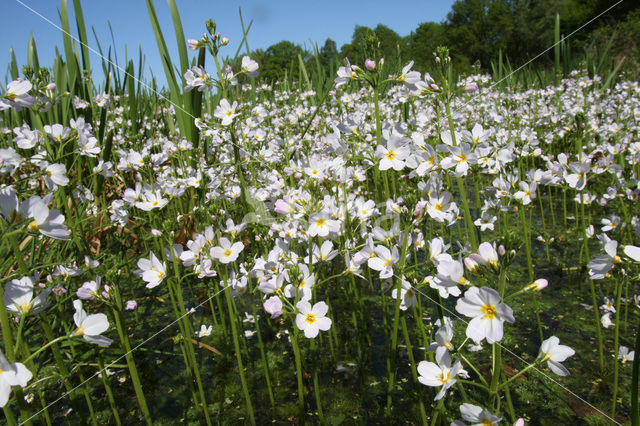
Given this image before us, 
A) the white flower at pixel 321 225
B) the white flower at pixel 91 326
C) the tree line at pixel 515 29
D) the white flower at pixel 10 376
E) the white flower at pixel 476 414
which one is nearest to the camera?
the white flower at pixel 10 376

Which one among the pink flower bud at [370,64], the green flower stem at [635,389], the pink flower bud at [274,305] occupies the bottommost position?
the green flower stem at [635,389]

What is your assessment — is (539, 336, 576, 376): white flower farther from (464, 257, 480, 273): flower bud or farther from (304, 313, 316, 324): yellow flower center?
(304, 313, 316, 324): yellow flower center

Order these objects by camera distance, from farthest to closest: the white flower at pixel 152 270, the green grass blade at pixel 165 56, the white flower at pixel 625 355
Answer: the green grass blade at pixel 165 56 < the white flower at pixel 625 355 < the white flower at pixel 152 270

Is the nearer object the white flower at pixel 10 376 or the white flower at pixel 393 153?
the white flower at pixel 10 376

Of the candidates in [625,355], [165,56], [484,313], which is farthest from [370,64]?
[165,56]

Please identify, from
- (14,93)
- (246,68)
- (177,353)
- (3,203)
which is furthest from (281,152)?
(3,203)

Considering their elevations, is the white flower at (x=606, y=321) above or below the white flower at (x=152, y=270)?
below

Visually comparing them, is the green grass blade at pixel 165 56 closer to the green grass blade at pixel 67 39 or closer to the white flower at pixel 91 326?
the green grass blade at pixel 67 39

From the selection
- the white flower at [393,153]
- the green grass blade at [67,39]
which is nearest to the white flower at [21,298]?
the white flower at [393,153]

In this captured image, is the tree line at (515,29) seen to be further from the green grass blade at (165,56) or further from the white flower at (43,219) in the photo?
the white flower at (43,219)
